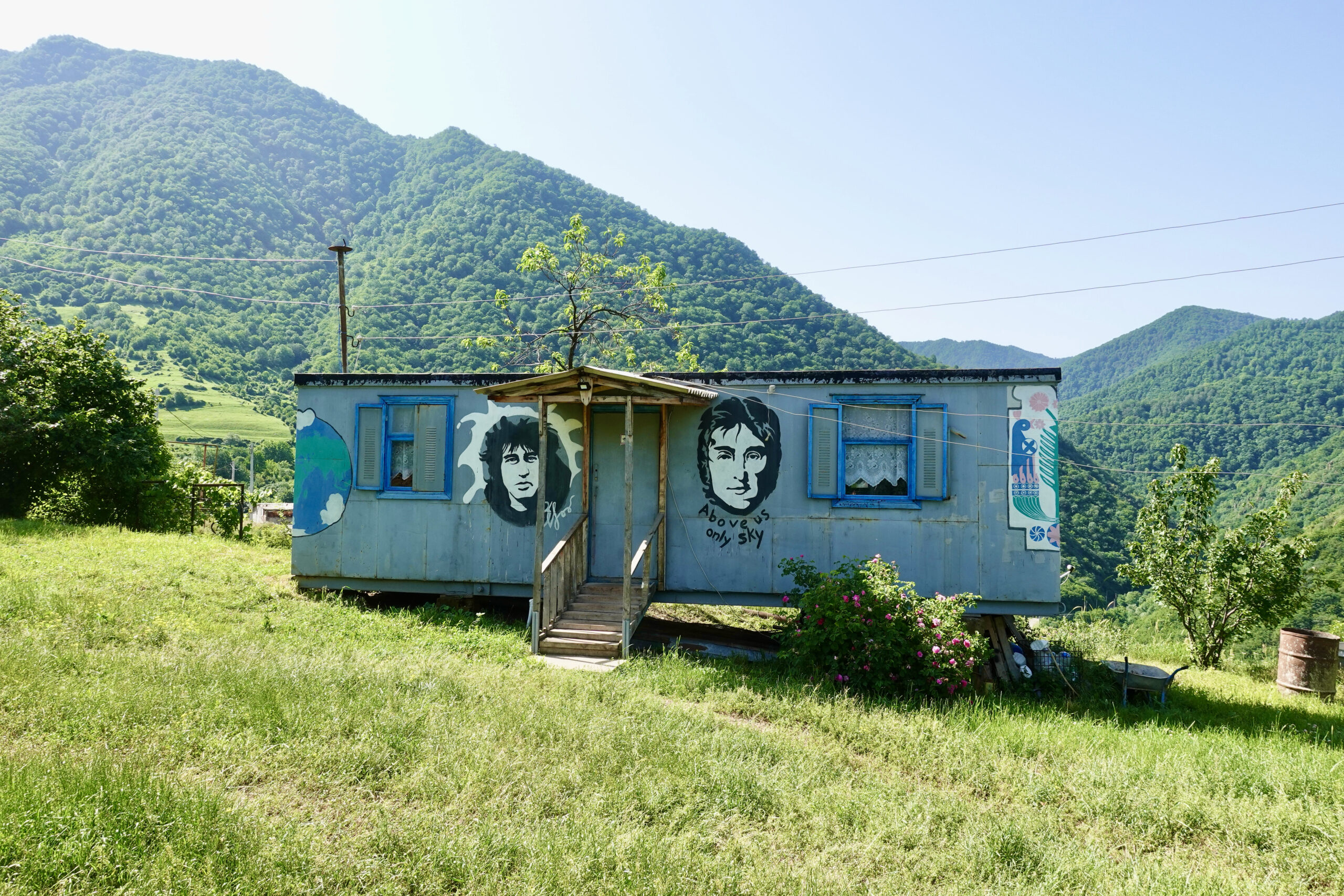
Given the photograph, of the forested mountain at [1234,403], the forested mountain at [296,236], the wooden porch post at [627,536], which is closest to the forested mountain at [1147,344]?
the forested mountain at [1234,403]

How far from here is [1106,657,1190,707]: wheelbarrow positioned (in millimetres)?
9055

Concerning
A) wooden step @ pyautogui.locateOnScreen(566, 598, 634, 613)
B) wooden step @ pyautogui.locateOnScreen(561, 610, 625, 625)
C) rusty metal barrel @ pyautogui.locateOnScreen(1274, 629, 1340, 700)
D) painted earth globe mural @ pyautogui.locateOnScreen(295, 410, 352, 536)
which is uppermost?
painted earth globe mural @ pyautogui.locateOnScreen(295, 410, 352, 536)

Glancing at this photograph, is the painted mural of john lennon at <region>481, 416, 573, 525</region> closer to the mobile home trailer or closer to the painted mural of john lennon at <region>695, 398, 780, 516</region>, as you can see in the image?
the mobile home trailer

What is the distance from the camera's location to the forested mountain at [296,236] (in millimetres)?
37531

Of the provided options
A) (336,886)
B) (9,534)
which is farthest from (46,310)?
(336,886)

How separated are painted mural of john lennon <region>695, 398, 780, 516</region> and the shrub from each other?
1.81 meters

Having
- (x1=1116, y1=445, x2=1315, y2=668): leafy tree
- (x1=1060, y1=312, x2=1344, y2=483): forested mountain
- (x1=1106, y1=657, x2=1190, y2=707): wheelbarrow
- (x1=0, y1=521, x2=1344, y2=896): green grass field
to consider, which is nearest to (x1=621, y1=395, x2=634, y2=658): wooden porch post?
(x1=0, y1=521, x2=1344, y2=896): green grass field

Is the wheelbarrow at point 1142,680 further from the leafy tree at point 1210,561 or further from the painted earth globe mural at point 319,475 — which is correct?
the painted earth globe mural at point 319,475

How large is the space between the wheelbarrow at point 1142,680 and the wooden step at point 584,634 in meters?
5.97

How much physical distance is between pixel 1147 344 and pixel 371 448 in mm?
74627

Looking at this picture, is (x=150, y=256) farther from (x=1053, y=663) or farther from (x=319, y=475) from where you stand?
(x=1053, y=663)

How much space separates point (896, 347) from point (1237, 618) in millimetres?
28093

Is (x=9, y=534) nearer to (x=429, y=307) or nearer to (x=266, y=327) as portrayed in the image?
(x=429, y=307)
